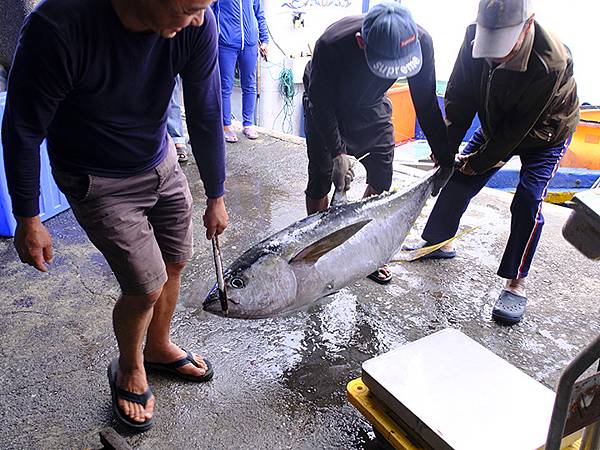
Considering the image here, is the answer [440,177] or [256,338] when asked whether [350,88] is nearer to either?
[440,177]

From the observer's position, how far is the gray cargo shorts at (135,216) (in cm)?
198

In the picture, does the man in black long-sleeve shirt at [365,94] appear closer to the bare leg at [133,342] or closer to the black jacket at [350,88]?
the black jacket at [350,88]

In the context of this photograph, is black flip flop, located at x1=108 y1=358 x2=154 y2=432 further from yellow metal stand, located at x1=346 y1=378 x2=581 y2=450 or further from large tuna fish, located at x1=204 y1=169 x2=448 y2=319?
yellow metal stand, located at x1=346 y1=378 x2=581 y2=450

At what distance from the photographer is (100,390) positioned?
8.45 ft

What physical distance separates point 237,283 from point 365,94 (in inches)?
69.6

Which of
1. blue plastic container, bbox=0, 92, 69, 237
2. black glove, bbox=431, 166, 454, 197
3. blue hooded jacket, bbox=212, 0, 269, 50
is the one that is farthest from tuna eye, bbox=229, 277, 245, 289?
blue hooded jacket, bbox=212, 0, 269, 50

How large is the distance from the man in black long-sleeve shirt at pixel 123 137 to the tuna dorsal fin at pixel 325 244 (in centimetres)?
41

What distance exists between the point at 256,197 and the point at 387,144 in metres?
1.63

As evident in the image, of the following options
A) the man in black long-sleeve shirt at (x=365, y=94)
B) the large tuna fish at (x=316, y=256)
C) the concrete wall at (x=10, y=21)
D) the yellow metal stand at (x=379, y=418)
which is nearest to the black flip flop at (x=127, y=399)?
the large tuna fish at (x=316, y=256)

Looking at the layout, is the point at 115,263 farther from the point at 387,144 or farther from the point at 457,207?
the point at 457,207

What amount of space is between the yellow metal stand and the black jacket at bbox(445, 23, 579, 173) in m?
1.68

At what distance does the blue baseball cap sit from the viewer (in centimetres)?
274

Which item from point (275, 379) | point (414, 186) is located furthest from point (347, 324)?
point (414, 186)

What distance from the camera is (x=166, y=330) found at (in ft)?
8.55
